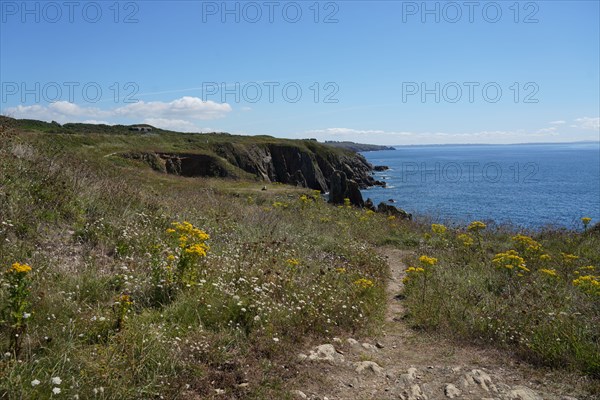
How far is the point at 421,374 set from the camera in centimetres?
480

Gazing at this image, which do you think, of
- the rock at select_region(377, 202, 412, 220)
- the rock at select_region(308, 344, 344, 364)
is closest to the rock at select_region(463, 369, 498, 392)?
the rock at select_region(308, 344, 344, 364)

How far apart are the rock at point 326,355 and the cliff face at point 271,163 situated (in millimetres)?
40560

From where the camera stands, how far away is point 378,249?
13.0m

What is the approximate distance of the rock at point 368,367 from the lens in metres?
4.78

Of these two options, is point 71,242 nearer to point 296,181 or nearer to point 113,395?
point 113,395

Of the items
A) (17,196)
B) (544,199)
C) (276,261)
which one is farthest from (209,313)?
(544,199)

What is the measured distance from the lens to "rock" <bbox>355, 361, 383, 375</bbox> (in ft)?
15.7

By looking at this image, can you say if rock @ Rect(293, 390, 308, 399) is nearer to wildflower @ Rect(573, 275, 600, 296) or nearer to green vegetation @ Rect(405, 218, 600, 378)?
green vegetation @ Rect(405, 218, 600, 378)

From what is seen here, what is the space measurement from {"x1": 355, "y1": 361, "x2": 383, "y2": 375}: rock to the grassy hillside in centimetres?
65

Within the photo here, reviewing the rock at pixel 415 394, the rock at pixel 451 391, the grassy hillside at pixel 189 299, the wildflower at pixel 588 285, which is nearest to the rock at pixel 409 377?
the rock at pixel 415 394

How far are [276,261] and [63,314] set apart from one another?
11.5ft

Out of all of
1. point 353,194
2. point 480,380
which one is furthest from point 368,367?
point 353,194

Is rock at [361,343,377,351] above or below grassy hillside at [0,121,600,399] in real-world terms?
below

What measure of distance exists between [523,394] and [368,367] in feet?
5.28
